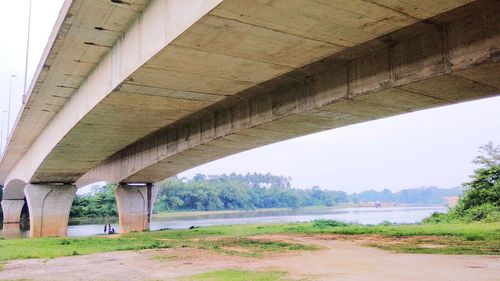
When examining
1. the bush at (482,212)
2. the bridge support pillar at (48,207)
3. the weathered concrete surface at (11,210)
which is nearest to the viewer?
the bush at (482,212)

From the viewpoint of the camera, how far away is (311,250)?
15.8 meters

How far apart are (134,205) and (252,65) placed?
25171 millimetres

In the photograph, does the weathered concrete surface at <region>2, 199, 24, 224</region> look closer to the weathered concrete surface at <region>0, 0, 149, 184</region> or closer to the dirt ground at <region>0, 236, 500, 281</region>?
the weathered concrete surface at <region>0, 0, 149, 184</region>

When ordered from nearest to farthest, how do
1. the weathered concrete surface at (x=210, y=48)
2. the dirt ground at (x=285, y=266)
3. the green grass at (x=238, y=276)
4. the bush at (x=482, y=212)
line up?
the weathered concrete surface at (x=210, y=48)
the green grass at (x=238, y=276)
the dirt ground at (x=285, y=266)
the bush at (x=482, y=212)

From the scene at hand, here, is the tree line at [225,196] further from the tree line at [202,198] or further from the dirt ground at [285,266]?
the dirt ground at [285,266]

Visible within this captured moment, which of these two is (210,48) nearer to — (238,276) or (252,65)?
(252,65)

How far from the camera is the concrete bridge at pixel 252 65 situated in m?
7.20

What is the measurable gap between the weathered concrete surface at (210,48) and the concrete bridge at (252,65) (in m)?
0.03

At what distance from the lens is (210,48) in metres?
8.14

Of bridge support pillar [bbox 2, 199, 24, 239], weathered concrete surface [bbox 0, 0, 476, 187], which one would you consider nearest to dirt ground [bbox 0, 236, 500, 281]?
weathered concrete surface [bbox 0, 0, 476, 187]

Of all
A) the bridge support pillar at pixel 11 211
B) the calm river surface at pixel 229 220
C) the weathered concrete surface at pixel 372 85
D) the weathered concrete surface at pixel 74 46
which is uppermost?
the weathered concrete surface at pixel 74 46

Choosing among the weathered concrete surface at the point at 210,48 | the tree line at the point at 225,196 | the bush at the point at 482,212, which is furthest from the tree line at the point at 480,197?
the tree line at the point at 225,196

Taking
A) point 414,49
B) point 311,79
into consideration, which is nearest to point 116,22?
point 311,79

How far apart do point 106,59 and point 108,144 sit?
831 cm
